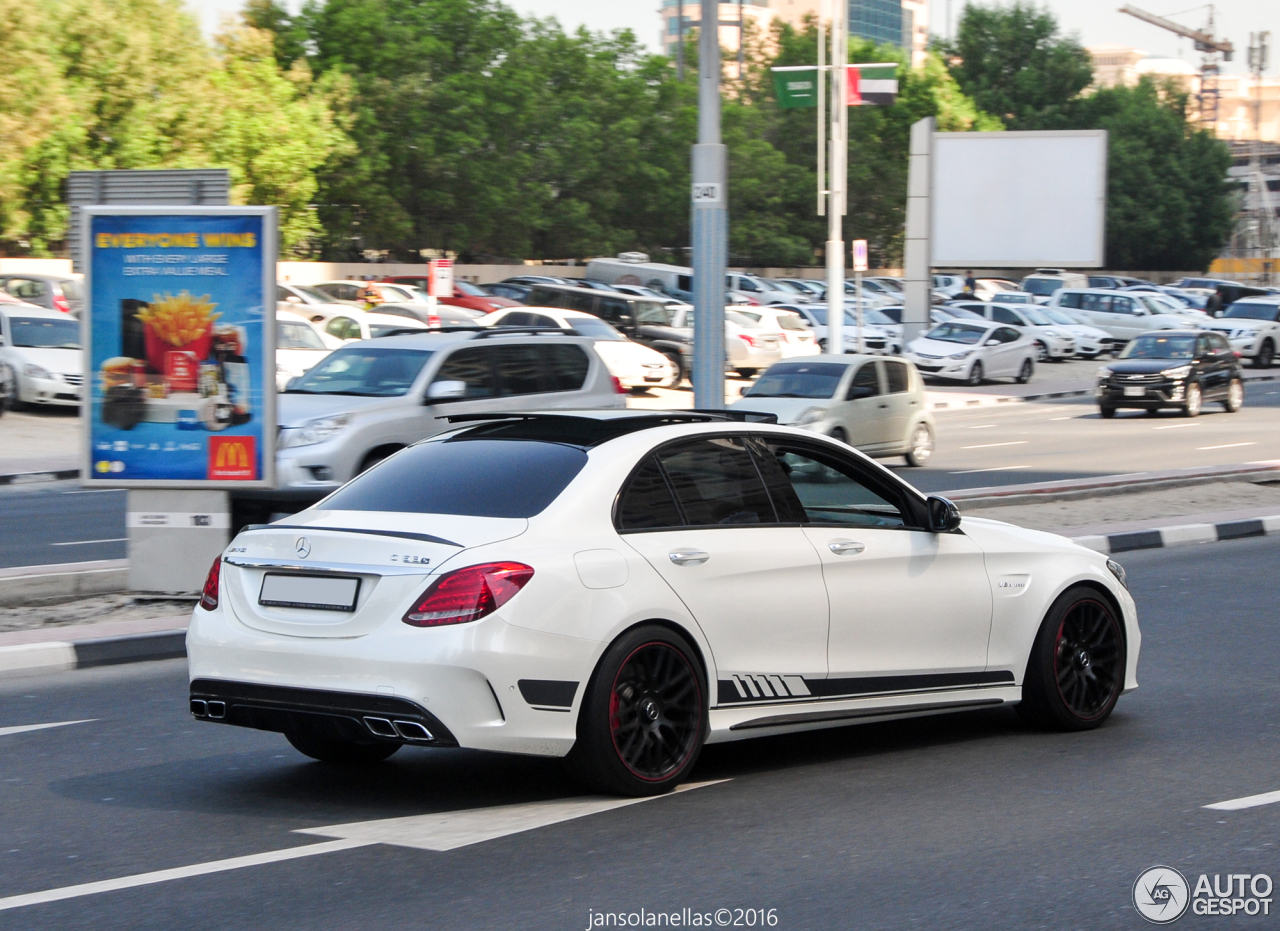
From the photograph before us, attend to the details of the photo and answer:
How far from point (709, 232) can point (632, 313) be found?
2180cm

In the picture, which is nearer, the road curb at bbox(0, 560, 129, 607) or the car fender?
the car fender

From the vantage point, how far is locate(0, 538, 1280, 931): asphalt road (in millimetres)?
4766

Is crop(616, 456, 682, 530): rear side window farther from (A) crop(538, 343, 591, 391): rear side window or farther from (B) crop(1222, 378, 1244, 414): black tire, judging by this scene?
(B) crop(1222, 378, 1244, 414): black tire

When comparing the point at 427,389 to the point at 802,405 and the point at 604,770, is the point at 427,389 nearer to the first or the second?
the point at 802,405

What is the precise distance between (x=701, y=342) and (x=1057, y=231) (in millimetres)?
29211

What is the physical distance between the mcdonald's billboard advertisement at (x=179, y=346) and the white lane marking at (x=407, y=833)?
5.33 m

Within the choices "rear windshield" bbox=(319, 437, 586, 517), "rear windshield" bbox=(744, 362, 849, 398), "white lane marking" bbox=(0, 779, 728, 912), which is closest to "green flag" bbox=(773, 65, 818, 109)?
"rear windshield" bbox=(744, 362, 849, 398)

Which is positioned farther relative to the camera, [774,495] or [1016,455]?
[1016,455]

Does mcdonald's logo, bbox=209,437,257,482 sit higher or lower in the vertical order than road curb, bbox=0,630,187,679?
higher

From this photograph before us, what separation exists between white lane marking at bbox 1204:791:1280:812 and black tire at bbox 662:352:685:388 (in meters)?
28.0

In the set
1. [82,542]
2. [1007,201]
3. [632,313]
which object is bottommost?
[82,542]

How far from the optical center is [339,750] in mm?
6738

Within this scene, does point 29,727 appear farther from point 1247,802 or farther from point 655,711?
point 1247,802

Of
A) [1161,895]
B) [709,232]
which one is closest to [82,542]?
[709,232]
